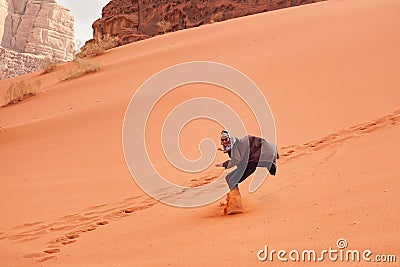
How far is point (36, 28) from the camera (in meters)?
58.6

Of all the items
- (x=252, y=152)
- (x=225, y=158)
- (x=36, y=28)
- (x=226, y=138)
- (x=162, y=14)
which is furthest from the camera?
(x=36, y=28)

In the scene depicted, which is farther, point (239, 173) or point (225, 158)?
point (225, 158)

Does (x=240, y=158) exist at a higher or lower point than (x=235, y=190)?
higher

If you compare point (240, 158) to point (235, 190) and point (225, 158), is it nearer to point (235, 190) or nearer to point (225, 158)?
point (235, 190)

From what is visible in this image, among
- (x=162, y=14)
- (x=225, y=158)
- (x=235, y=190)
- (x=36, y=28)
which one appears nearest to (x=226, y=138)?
(x=235, y=190)

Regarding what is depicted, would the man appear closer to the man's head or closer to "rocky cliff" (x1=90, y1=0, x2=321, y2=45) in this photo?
the man's head

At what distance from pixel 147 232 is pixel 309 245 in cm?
141

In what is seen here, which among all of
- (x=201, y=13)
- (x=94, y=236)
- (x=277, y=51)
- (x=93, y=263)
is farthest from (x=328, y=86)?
(x=201, y=13)

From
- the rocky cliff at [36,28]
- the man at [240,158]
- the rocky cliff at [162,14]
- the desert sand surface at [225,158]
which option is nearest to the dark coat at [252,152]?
the man at [240,158]

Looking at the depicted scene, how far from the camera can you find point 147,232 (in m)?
3.29

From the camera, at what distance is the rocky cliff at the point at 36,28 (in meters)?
57.5

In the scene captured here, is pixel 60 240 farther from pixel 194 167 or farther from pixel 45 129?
pixel 45 129

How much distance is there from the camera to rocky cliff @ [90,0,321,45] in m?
26.3

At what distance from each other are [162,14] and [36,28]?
36821 millimetres
